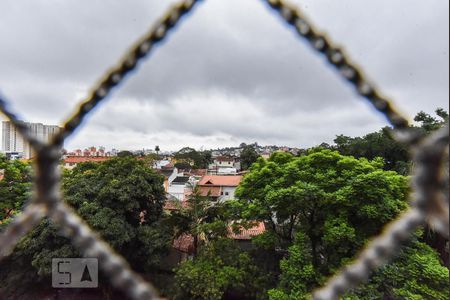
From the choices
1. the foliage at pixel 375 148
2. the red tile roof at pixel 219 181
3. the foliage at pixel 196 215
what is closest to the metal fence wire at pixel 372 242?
the foliage at pixel 196 215

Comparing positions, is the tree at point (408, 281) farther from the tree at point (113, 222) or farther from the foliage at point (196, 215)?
the tree at point (113, 222)

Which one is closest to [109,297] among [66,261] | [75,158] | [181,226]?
[66,261]

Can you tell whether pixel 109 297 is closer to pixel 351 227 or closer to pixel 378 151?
pixel 351 227

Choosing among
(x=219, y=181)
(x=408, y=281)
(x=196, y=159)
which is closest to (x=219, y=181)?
(x=219, y=181)

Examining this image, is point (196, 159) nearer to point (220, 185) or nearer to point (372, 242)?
point (220, 185)

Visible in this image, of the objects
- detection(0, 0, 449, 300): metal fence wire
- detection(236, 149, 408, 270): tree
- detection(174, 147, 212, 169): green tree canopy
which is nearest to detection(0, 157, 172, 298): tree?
detection(236, 149, 408, 270): tree

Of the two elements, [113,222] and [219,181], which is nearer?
[113,222]
